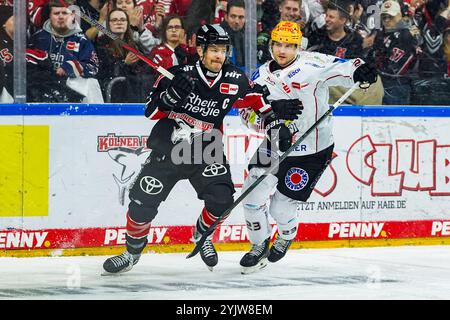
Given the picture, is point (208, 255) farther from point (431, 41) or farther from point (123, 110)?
point (431, 41)

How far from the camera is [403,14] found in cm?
878

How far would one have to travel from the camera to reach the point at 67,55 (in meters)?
7.83

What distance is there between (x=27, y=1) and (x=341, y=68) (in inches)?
88.9

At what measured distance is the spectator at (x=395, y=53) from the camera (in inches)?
344

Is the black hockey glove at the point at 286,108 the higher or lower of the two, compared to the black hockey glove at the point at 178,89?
lower

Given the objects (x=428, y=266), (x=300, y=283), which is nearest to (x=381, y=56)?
(x=428, y=266)

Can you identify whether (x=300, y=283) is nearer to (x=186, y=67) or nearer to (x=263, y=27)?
(x=186, y=67)

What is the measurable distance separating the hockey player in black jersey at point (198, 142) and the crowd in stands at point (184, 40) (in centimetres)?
69

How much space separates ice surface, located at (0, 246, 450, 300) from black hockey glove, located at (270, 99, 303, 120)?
41.5 inches

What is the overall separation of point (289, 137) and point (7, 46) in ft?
6.85

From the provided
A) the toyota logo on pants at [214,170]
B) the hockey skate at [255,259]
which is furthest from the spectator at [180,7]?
the hockey skate at [255,259]

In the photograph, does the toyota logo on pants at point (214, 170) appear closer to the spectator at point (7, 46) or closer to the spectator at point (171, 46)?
the spectator at point (171, 46)

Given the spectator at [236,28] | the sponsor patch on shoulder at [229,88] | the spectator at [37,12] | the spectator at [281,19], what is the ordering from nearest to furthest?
the sponsor patch on shoulder at [229,88], the spectator at [37,12], the spectator at [236,28], the spectator at [281,19]
